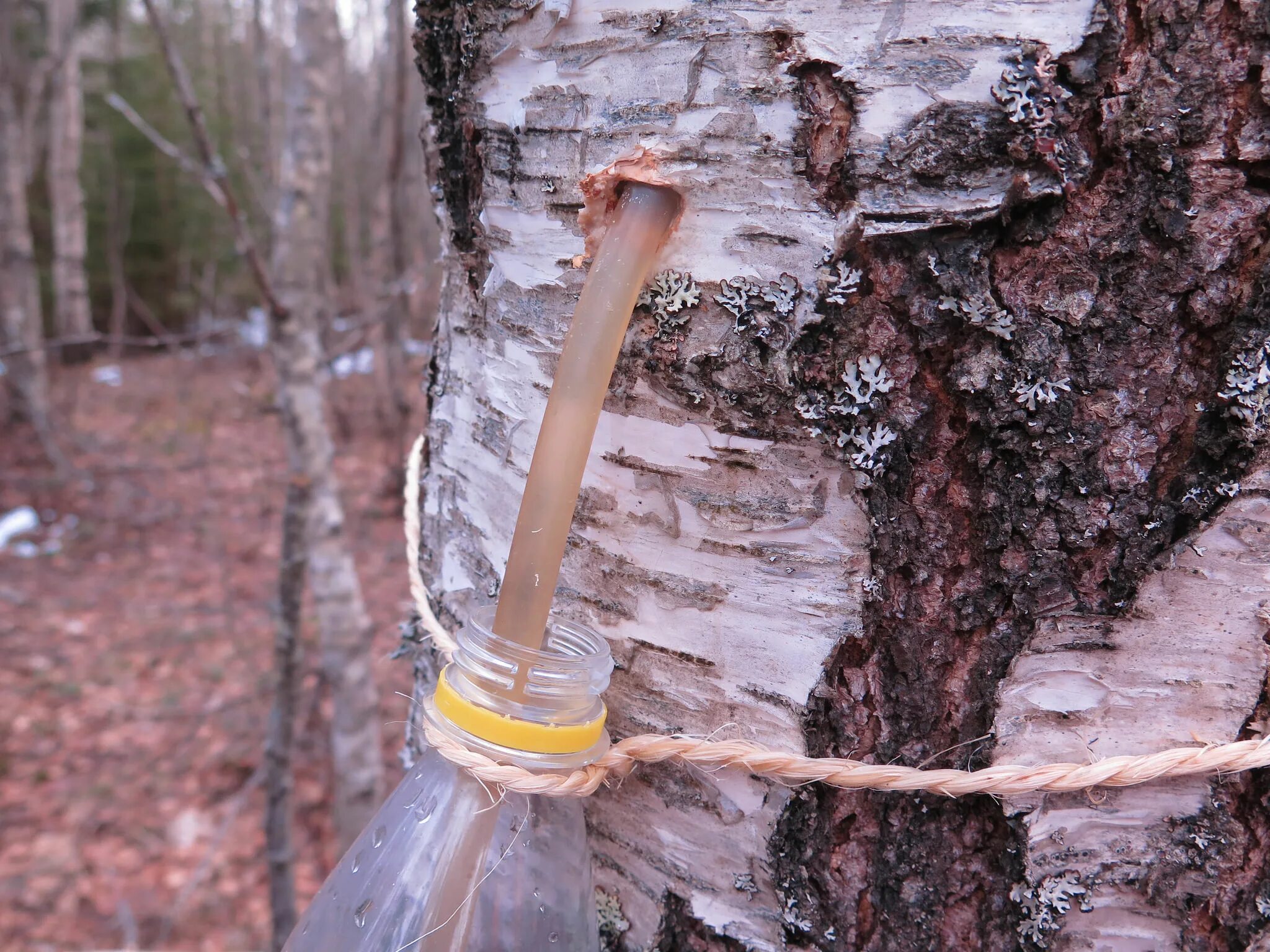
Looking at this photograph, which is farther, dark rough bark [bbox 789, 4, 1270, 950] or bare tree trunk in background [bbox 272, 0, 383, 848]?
bare tree trunk in background [bbox 272, 0, 383, 848]

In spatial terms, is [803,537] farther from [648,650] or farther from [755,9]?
[755,9]

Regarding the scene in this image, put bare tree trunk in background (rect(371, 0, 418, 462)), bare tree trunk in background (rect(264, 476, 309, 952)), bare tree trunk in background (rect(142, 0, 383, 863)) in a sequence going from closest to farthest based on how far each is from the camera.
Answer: bare tree trunk in background (rect(264, 476, 309, 952)) → bare tree trunk in background (rect(142, 0, 383, 863)) → bare tree trunk in background (rect(371, 0, 418, 462))

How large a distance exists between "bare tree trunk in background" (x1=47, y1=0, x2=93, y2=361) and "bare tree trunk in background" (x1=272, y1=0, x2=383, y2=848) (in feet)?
20.0

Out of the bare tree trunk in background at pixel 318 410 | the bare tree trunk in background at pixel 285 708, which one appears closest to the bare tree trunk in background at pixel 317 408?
the bare tree trunk in background at pixel 318 410

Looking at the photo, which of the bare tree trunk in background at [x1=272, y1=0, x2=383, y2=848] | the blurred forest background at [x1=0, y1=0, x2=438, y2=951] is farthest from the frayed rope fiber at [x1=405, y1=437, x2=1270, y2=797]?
the bare tree trunk in background at [x1=272, y1=0, x2=383, y2=848]

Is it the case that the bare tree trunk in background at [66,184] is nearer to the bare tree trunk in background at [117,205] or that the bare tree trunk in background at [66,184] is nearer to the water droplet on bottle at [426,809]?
the bare tree trunk in background at [117,205]

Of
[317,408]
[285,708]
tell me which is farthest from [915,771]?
[317,408]

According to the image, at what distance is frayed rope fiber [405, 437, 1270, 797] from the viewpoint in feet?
Answer: 2.02

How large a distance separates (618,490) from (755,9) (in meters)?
0.38

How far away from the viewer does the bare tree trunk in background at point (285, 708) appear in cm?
207

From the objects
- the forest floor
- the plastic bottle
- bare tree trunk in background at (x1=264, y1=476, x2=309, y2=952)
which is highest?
the plastic bottle

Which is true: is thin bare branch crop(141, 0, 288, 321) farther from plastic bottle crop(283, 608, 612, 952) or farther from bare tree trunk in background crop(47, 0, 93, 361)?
bare tree trunk in background crop(47, 0, 93, 361)

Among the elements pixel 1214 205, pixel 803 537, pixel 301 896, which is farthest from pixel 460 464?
pixel 301 896

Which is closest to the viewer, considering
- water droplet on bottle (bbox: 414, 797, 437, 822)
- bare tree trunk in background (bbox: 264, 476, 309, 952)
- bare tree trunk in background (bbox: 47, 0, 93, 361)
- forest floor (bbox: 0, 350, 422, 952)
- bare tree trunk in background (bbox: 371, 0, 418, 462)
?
water droplet on bottle (bbox: 414, 797, 437, 822)
